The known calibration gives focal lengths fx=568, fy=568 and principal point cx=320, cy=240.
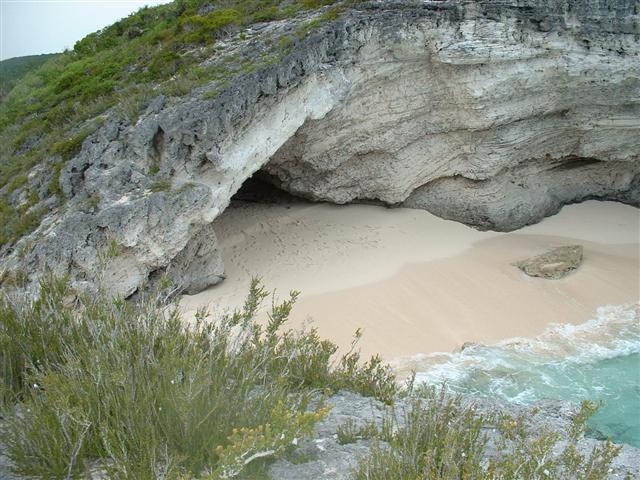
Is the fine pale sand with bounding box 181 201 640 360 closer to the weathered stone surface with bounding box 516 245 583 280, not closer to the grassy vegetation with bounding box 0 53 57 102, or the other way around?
the weathered stone surface with bounding box 516 245 583 280

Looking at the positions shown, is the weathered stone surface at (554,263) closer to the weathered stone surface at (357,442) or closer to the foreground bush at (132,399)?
the weathered stone surface at (357,442)

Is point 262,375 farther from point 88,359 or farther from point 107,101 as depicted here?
point 107,101

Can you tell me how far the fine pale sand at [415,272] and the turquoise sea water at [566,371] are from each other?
356 millimetres

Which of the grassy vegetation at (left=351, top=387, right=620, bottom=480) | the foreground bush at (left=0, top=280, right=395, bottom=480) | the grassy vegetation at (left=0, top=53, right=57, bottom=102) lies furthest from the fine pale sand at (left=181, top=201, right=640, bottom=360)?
the grassy vegetation at (left=0, top=53, right=57, bottom=102)

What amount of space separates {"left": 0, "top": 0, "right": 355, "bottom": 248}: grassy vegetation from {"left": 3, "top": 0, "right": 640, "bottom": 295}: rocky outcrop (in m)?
0.45

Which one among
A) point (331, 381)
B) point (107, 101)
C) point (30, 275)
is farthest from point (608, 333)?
point (107, 101)

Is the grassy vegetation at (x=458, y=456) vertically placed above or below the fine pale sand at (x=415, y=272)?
above

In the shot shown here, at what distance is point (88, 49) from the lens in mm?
15719

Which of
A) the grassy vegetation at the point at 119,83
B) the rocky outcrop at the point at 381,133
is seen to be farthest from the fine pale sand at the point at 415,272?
the grassy vegetation at the point at 119,83

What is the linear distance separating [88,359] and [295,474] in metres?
1.61

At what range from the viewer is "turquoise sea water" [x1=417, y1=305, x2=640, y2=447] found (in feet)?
24.6

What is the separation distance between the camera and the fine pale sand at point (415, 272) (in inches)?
359

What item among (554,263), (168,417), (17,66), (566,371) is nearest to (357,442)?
(168,417)

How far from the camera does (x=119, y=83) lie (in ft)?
36.1
